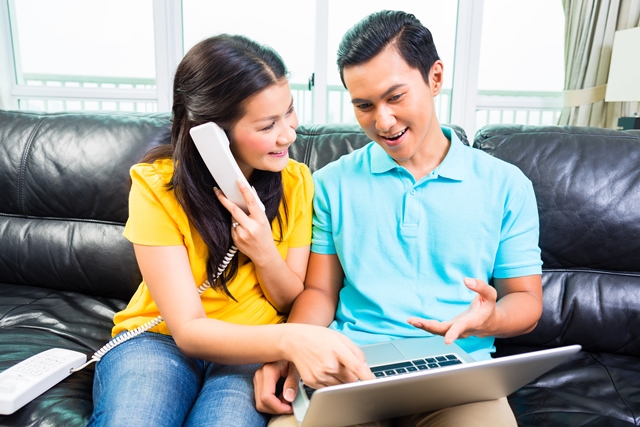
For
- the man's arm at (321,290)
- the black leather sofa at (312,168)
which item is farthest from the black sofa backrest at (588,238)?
the man's arm at (321,290)

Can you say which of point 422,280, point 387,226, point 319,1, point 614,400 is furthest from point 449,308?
point 319,1

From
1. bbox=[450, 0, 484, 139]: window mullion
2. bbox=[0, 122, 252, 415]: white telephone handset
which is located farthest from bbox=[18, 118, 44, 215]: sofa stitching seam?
bbox=[450, 0, 484, 139]: window mullion

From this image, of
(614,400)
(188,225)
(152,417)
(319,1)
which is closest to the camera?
(152,417)

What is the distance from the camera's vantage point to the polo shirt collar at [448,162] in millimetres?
1147

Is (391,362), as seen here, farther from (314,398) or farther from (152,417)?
(152,417)

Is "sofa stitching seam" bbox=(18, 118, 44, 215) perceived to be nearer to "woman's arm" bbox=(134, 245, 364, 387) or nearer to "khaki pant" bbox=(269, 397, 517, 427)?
"woman's arm" bbox=(134, 245, 364, 387)

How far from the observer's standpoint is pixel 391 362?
932 millimetres

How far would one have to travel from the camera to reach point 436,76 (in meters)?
1.19

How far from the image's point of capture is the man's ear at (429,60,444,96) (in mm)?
1173

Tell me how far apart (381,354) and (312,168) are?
0.70m

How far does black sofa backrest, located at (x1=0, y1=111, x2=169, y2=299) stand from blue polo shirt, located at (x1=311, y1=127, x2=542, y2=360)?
2.52ft

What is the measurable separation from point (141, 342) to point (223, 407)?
10.4 inches

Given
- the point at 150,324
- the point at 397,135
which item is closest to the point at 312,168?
the point at 397,135

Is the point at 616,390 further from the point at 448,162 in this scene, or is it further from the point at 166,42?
the point at 166,42
